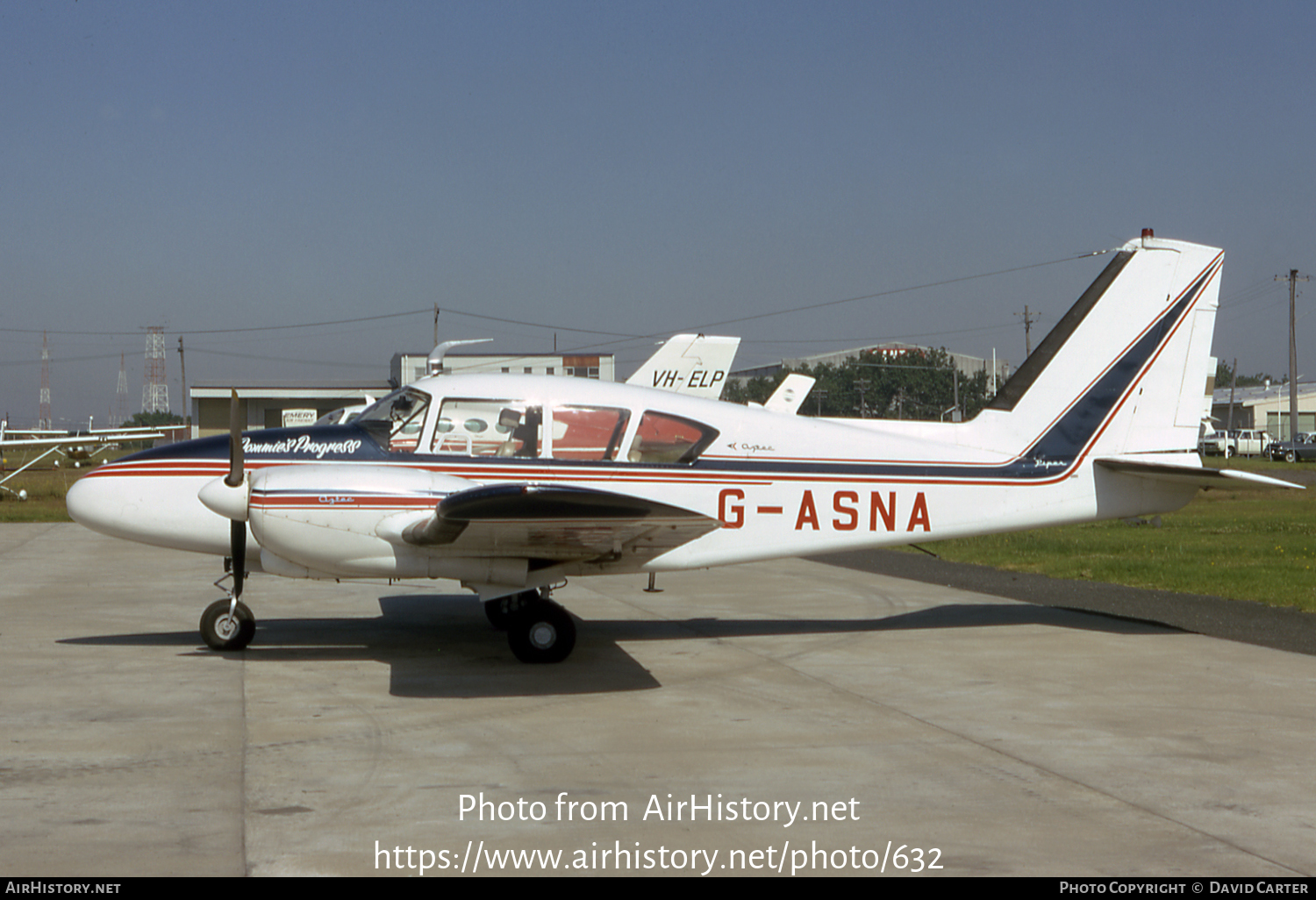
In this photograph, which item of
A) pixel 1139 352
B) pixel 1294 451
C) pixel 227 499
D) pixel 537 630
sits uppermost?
pixel 1139 352

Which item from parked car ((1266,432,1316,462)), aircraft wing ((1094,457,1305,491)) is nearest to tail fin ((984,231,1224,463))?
aircraft wing ((1094,457,1305,491))

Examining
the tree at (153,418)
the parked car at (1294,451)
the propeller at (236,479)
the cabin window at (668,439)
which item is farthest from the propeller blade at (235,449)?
the tree at (153,418)

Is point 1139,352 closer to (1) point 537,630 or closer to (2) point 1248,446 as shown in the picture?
(1) point 537,630

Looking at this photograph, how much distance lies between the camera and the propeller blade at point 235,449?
8789 millimetres

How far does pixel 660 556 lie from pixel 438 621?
3.11 metres

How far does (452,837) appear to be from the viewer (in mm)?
4984

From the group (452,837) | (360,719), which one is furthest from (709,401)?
(452,837)

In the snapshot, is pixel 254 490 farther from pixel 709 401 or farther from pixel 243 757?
pixel 709 401

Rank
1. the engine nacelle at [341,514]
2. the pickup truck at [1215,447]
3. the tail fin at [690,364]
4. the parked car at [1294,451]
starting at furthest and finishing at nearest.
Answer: the pickup truck at [1215,447] < the parked car at [1294,451] < the tail fin at [690,364] < the engine nacelle at [341,514]

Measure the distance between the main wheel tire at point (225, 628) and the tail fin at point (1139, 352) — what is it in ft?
23.5

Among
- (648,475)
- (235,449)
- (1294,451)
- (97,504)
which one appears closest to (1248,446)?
(1294,451)

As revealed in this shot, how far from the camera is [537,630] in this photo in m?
9.13

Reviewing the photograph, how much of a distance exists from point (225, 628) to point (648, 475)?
381 centimetres

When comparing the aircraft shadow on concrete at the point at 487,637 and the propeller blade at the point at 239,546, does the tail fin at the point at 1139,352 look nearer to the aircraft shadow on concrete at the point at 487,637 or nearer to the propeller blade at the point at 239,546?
the aircraft shadow on concrete at the point at 487,637
